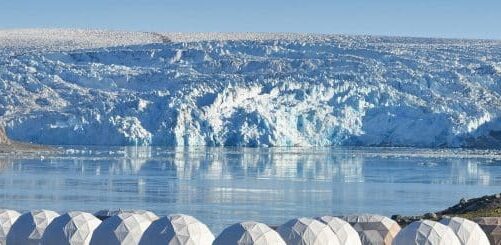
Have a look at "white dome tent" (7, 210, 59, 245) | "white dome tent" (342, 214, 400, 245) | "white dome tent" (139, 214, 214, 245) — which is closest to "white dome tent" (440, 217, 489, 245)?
"white dome tent" (342, 214, 400, 245)

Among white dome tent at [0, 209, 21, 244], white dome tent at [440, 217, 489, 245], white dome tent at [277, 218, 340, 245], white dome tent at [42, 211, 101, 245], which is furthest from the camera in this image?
white dome tent at [0, 209, 21, 244]

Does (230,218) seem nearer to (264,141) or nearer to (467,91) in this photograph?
(264,141)

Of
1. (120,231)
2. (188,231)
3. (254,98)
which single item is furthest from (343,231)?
(254,98)

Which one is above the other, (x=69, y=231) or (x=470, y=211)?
(x=69, y=231)

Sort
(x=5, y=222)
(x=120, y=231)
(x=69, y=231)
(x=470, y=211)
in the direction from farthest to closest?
(x=470, y=211) → (x=5, y=222) → (x=69, y=231) → (x=120, y=231)

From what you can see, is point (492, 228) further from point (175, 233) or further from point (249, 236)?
point (175, 233)

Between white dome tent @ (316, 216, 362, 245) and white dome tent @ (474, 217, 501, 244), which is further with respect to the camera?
white dome tent @ (474, 217, 501, 244)

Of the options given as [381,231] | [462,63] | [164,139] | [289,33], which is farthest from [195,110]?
[381,231]

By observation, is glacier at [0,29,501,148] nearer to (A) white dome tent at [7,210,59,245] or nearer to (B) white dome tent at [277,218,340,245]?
(A) white dome tent at [7,210,59,245]
